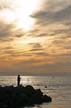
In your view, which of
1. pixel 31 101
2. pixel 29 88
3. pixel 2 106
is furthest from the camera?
pixel 29 88

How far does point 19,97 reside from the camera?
66000 mm

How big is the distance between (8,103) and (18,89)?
958 centimetres

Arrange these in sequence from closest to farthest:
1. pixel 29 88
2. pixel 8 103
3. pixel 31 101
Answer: pixel 8 103
pixel 31 101
pixel 29 88

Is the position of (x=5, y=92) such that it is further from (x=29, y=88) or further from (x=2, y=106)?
(x=29, y=88)

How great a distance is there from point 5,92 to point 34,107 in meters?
6.19

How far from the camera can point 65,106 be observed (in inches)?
2847

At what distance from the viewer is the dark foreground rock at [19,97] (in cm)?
6163

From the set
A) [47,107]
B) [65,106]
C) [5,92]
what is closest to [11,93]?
[5,92]

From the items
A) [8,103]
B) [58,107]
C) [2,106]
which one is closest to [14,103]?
[8,103]

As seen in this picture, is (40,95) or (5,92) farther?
(40,95)

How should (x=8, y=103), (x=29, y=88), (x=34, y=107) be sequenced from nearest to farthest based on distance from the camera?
1. (x=8, y=103)
2. (x=34, y=107)
3. (x=29, y=88)

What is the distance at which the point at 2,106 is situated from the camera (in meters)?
57.6

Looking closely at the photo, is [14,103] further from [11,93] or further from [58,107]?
[58,107]

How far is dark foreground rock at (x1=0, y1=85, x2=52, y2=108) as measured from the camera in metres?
61.6
